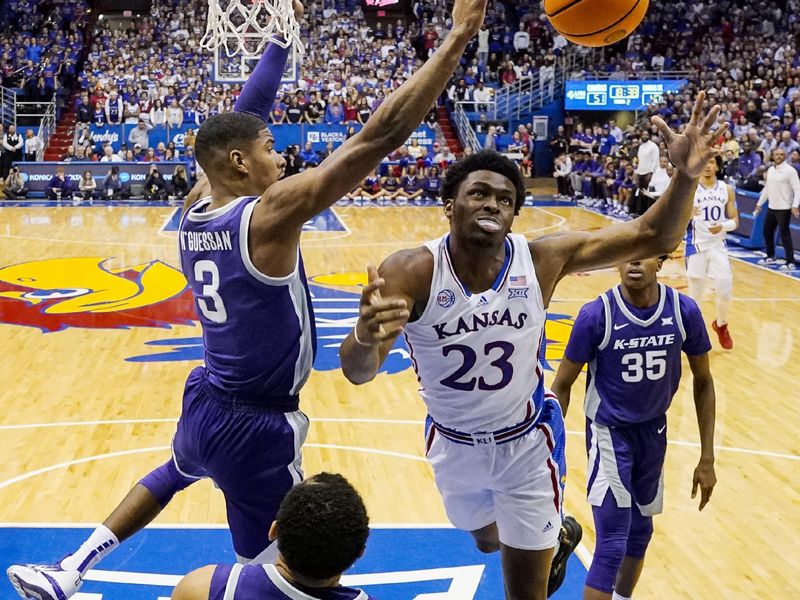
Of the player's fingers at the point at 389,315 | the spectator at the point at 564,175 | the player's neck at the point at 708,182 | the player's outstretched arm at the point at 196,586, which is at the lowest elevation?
the spectator at the point at 564,175

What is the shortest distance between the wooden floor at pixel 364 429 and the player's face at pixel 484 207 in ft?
7.26

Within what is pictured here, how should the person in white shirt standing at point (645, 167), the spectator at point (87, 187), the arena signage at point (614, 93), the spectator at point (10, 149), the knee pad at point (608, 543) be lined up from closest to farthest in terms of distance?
1. the knee pad at point (608, 543)
2. the person in white shirt standing at point (645, 167)
3. the spectator at point (87, 187)
4. the spectator at point (10, 149)
5. the arena signage at point (614, 93)

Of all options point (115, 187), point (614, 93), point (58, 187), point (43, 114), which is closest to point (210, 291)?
point (115, 187)

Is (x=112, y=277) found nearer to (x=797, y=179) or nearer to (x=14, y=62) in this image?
(x=797, y=179)

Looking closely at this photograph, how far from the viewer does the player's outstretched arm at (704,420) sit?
415 cm

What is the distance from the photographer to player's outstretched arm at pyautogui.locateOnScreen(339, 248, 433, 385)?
2768mm

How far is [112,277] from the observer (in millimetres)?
12602

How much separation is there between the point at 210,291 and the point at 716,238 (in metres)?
7.08

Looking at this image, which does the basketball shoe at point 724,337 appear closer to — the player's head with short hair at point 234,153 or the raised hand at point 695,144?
the raised hand at point 695,144

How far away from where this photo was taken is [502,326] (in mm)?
3359

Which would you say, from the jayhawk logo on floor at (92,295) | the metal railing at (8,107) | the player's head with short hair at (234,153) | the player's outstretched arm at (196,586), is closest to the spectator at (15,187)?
the metal railing at (8,107)

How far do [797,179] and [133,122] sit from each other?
17880 millimetres

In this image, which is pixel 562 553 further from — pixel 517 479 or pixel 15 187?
pixel 15 187

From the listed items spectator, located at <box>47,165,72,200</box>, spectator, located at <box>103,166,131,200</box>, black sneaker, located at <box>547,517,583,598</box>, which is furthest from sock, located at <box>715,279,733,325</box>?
spectator, located at <box>47,165,72,200</box>
